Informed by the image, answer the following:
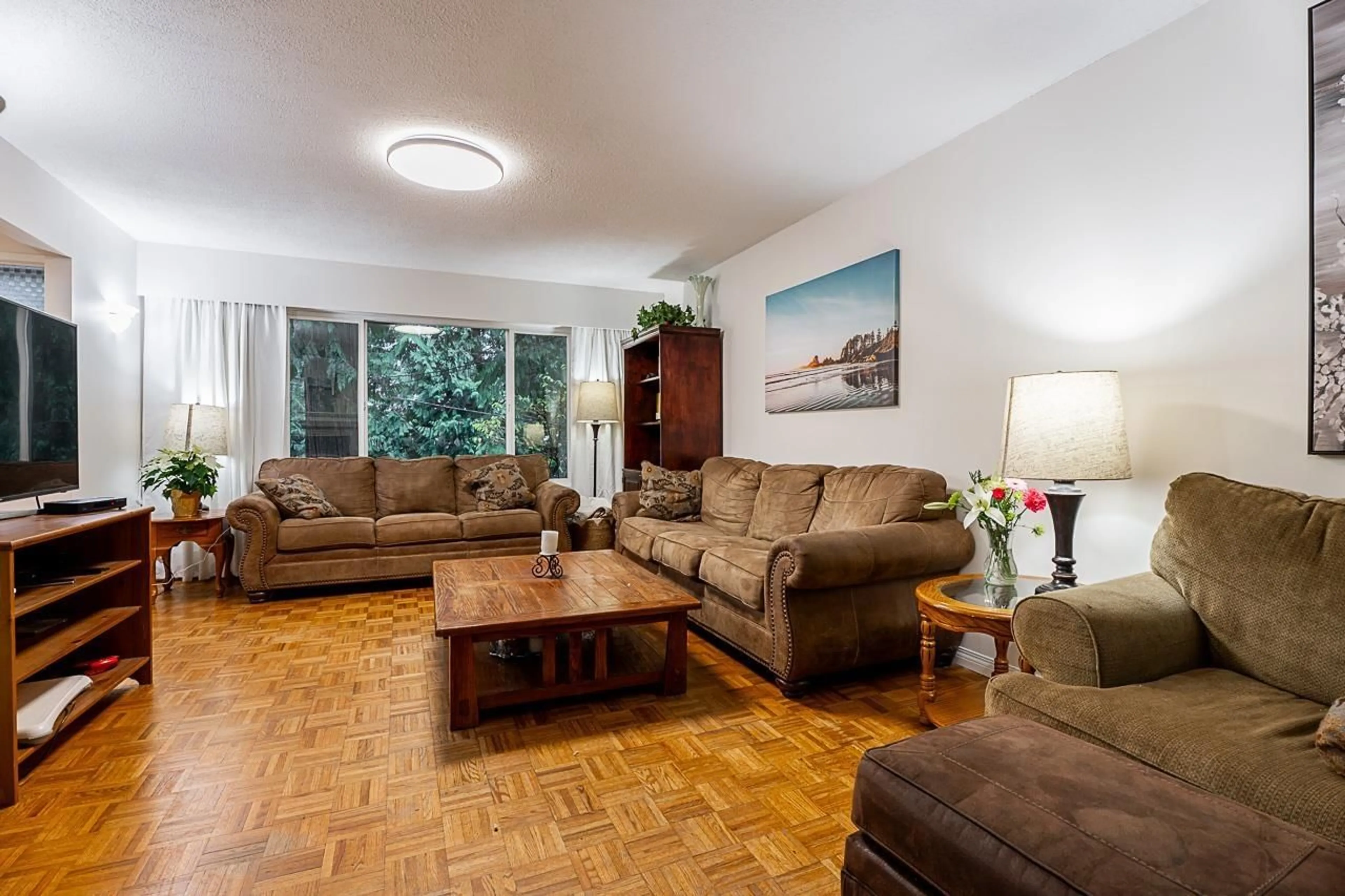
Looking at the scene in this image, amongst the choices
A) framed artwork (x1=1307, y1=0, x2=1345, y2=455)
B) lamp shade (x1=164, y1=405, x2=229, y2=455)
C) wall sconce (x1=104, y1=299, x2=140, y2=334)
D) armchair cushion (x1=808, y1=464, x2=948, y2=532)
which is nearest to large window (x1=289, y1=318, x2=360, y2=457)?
lamp shade (x1=164, y1=405, x2=229, y2=455)

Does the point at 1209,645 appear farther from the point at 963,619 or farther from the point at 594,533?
the point at 594,533

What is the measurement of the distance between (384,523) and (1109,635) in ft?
13.4

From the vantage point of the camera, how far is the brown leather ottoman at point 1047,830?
32.0 inches

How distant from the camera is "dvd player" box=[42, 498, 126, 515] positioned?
7.59 ft

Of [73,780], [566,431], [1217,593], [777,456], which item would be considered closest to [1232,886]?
[1217,593]

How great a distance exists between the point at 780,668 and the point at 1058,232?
2019mm

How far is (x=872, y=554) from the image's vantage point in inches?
98.9

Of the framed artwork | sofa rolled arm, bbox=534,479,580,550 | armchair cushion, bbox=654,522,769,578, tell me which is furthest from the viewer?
sofa rolled arm, bbox=534,479,580,550

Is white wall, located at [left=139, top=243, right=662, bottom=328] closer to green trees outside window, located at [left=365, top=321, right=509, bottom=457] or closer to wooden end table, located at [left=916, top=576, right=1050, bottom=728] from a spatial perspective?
green trees outside window, located at [left=365, top=321, right=509, bottom=457]

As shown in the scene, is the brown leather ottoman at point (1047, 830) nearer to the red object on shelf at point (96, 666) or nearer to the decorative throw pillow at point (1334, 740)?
the decorative throw pillow at point (1334, 740)

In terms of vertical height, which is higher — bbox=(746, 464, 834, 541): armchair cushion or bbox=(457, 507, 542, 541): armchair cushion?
bbox=(746, 464, 834, 541): armchair cushion

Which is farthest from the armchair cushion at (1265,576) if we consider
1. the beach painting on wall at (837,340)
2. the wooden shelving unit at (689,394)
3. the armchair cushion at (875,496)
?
the wooden shelving unit at (689,394)

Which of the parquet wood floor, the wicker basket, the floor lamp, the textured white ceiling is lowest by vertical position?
the parquet wood floor

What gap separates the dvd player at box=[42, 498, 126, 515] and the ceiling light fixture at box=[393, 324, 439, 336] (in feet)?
9.76
